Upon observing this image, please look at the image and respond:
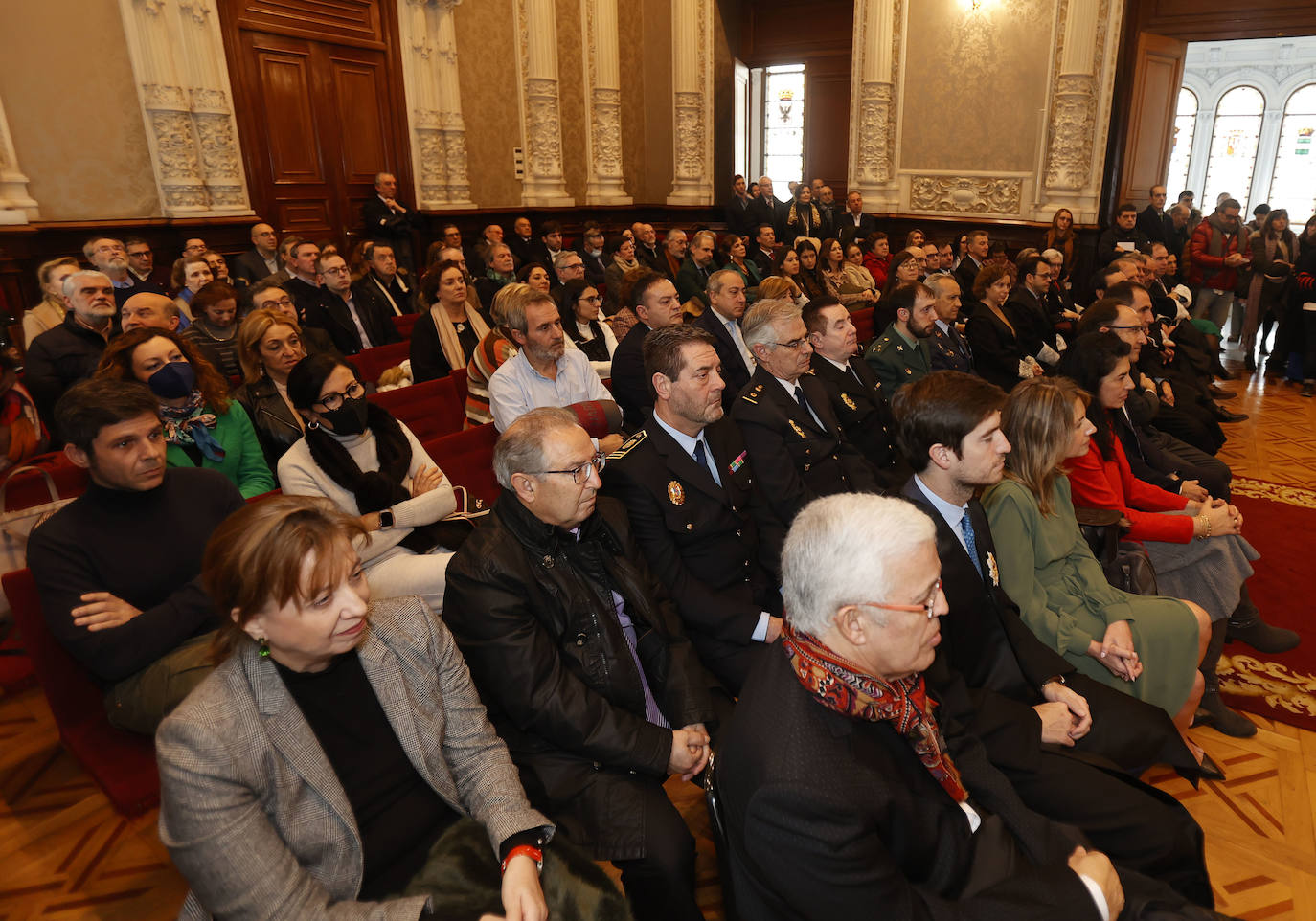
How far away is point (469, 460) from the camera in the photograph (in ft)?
10.4

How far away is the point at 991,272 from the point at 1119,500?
265cm

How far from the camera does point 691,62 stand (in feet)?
37.4

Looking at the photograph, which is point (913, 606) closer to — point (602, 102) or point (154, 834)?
point (154, 834)

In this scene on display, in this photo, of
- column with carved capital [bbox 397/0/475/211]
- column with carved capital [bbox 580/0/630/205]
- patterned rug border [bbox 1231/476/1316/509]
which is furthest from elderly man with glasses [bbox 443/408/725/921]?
column with carved capital [bbox 580/0/630/205]

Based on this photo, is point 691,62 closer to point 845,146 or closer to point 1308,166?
point 845,146

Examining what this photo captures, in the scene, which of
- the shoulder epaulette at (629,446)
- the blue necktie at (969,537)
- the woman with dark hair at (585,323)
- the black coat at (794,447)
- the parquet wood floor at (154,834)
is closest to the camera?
the parquet wood floor at (154,834)

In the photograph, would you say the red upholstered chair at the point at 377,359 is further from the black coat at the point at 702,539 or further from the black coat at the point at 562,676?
the black coat at the point at 562,676

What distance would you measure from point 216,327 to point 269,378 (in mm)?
1162

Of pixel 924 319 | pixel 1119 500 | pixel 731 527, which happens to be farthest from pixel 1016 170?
pixel 731 527

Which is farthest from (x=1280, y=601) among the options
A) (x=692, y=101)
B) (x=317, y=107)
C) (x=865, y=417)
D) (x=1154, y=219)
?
(x=692, y=101)

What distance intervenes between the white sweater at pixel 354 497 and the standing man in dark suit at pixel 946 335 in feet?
10.0

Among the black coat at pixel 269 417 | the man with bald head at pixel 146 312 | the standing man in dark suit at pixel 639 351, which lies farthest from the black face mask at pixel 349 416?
the man with bald head at pixel 146 312

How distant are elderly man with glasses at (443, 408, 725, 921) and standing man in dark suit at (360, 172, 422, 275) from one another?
23.5 ft

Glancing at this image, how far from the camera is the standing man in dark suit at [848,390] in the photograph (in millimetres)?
3693
